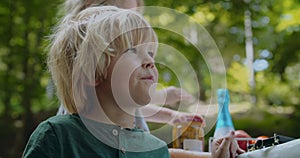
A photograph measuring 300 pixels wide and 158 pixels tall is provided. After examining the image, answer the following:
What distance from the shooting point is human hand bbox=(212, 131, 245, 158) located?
64 cm

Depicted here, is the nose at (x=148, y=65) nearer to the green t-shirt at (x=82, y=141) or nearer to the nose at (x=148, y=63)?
the nose at (x=148, y=63)

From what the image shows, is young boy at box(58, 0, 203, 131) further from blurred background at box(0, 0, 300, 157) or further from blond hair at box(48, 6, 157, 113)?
blurred background at box(0, 0, 300, 157)

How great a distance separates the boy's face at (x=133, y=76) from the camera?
2.15 feet

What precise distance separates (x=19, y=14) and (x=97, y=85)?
2.12m

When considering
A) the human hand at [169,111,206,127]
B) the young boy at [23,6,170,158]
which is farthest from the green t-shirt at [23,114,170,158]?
the human hand at [169,111,206,127]

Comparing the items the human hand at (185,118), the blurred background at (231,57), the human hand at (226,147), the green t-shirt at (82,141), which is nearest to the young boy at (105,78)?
the green t-shirt at (82,141)

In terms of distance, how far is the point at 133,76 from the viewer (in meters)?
0.65

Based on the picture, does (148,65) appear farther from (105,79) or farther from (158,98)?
(158,98)

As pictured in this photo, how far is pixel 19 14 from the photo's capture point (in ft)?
8.68

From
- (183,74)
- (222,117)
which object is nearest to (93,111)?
(183,74)

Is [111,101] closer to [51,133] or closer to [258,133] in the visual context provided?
[51,133]

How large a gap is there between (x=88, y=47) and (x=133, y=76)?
0.26 ft

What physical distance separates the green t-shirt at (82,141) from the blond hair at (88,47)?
5cm

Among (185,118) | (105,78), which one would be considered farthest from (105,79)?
(185,118)
